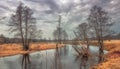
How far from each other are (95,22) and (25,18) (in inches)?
840

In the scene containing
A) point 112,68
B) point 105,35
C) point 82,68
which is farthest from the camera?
point 105,35

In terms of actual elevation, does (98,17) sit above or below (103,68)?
above

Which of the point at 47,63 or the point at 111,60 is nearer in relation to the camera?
the point at 111,60

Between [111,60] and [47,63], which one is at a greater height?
[111,60]

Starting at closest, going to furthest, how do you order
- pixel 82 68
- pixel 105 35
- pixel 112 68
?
pixel 112 68
pixel 82 68
pixel 105 35

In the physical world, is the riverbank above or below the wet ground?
above

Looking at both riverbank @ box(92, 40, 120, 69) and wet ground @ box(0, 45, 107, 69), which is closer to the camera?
riverbank @ box(92, 40, 120, 69)

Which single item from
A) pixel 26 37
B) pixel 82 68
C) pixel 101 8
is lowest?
pixel 82 68

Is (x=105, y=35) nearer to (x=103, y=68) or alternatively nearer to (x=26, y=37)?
(x=26, y=37)

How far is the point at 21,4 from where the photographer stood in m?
59.6

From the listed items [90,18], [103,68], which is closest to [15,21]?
[90,18]

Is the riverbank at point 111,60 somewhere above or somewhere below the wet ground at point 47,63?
above

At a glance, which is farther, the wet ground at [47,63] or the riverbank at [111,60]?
the wet ground at [47,63]

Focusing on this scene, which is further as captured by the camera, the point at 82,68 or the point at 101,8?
the point at 101,8
